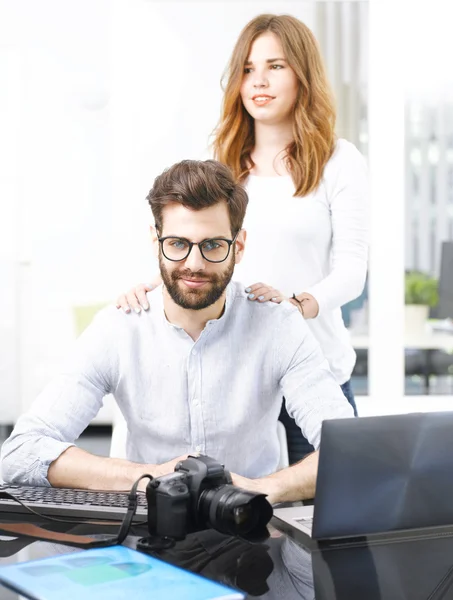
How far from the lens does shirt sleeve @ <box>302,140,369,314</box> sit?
2.29 metres

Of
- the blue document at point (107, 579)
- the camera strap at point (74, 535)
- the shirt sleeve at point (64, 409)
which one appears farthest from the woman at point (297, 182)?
the blue document at point (107, 579)

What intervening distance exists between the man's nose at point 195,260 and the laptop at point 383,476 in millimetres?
670

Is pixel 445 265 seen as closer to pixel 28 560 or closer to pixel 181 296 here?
pixel 181 296

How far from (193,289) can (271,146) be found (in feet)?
2.22

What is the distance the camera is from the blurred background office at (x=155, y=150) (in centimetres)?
435

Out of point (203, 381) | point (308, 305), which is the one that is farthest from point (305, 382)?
point (308, 305)

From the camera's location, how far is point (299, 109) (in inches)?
90.7

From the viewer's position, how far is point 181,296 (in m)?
1.85

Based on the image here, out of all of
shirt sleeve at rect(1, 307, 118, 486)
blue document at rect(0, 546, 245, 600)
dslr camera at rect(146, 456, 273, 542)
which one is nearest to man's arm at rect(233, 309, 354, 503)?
shirt sleeve at rect(1, 307, 118, 486)

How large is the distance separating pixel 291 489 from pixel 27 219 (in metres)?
3.27

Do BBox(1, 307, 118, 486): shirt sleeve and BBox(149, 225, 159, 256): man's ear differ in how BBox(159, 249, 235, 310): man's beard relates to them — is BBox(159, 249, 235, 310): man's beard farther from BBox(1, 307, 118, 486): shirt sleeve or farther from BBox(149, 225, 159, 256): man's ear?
BBox(1, 307, 118, 486): shirt sleeve

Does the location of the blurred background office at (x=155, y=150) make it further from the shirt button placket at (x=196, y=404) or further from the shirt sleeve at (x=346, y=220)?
the shirt button placket at (x=196, y=404)

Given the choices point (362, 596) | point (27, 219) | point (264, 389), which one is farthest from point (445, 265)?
point (362, 596)

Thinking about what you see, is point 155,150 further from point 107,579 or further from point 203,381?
point 107,579
